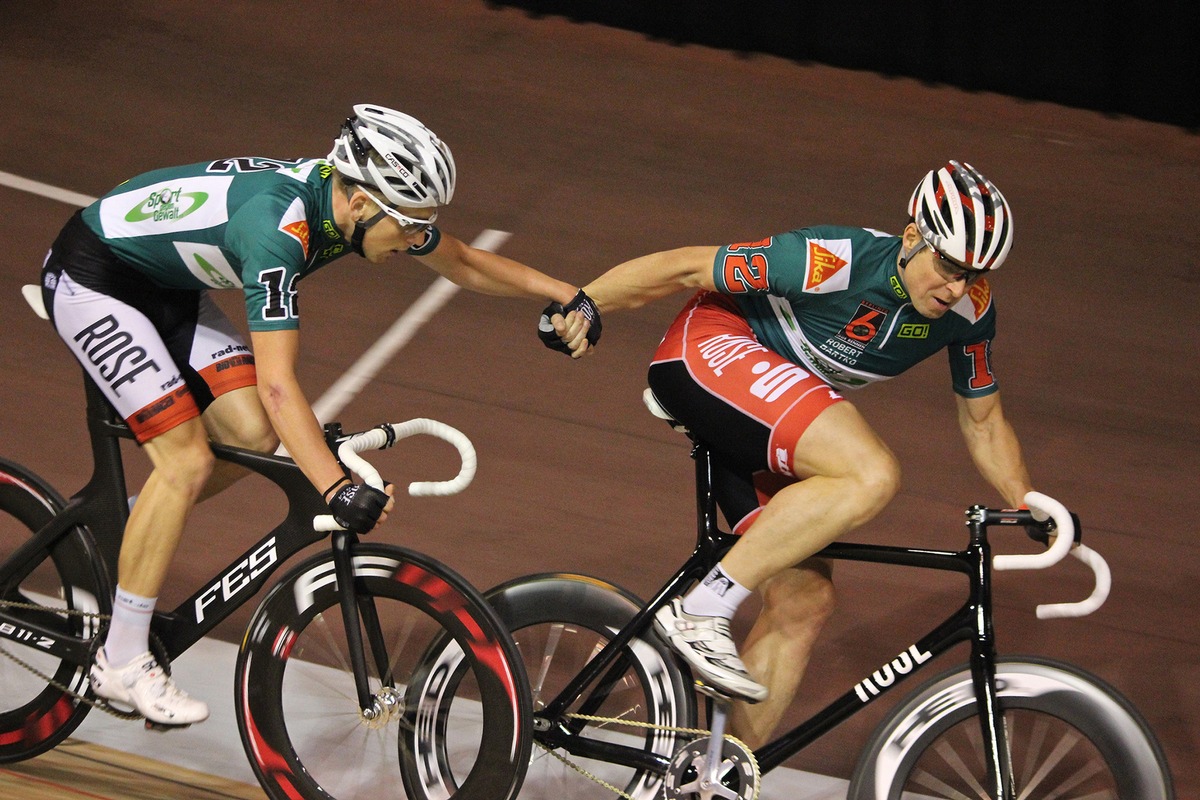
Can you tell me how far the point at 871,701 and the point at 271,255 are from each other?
1.85m

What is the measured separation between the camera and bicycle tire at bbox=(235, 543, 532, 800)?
10.9 ft

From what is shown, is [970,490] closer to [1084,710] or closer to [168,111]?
[1084,710]

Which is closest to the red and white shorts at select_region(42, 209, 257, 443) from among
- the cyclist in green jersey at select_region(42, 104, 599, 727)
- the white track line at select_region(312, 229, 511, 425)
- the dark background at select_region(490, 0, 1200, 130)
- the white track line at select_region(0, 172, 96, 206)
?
the cyclist in green jersey at select_region(42, 104, 599, 727)

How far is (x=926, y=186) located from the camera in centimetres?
322

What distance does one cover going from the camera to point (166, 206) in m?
3.50

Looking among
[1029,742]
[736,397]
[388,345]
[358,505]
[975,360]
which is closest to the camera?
[358,505]

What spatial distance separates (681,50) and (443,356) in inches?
159

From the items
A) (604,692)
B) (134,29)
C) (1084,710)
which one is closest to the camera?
(1084,710)

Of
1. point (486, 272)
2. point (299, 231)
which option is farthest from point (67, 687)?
point (486, 272)

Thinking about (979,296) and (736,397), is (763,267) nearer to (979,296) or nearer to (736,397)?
(736,397)

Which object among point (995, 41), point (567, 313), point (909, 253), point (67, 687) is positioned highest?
point (909, 253)

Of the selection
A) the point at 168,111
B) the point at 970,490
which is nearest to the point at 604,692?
the point at 970,490

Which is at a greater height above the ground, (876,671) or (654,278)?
(654,278)

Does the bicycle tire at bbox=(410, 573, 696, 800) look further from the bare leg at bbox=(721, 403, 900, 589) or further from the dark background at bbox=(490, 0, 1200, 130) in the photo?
the dark background at bbox=(490, 0, 1200, 130)
